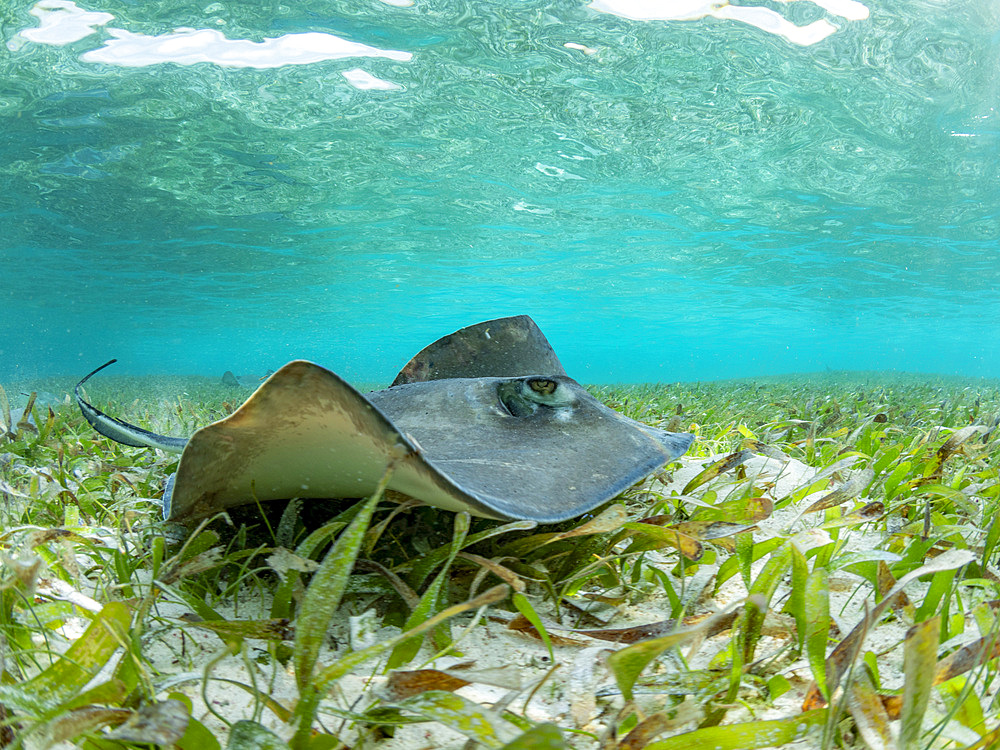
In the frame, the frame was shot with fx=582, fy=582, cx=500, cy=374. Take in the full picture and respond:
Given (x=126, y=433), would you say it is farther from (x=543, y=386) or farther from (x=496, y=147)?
(x=496, y=147)

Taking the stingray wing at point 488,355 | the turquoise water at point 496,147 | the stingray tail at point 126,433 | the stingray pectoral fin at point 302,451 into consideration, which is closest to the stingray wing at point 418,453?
the stingray pectoral fin at point 302,451

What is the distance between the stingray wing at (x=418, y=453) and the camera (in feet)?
3.62

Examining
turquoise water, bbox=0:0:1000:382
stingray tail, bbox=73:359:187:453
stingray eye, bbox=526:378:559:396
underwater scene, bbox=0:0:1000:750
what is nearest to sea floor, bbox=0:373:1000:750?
Result: underwater scene, bbox=0:0:1000:750

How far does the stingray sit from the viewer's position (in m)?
1.11

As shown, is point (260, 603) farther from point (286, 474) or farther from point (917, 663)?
point (917, 663)

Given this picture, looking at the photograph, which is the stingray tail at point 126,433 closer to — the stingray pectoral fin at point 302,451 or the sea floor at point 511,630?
the sea floor at point 511,630

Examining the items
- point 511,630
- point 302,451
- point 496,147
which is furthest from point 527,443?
point 496,147

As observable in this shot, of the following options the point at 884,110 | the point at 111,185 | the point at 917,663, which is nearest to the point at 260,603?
the point at 917,663

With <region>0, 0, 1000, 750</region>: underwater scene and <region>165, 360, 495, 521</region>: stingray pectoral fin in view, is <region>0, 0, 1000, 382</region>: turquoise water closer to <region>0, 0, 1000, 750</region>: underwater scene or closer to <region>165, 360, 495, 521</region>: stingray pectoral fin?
<region>0, 0, 1000, 750</region>: underwater scene

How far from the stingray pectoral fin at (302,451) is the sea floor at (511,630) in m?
0.17

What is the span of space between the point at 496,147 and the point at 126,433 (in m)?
13.6

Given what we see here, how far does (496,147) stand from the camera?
1444cm

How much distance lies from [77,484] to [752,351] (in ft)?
317

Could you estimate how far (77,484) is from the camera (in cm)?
288
